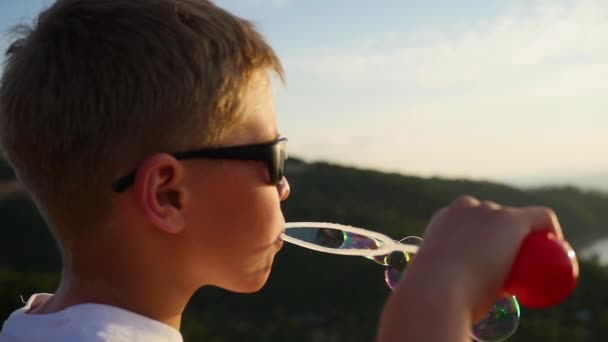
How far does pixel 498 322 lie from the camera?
1.72 meters

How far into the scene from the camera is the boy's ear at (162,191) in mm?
1530

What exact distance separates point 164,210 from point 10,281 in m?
3.48

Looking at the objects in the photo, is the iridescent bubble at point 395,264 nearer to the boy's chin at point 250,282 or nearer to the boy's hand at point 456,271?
the boy's chin at point 250,282

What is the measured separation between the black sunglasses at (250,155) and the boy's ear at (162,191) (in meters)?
0.02

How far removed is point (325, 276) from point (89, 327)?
369cm

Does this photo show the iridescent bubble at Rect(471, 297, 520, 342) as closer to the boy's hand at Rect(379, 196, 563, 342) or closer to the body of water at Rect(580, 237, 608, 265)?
the boy's hand at Rect(379, 196, 563, 342)

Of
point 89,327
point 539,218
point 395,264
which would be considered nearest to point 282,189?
point 395,264

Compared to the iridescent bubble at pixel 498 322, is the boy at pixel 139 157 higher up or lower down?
higher up

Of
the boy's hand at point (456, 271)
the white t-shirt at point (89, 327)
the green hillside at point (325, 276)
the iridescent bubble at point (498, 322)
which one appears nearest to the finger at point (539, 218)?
the boy's hand at point (456, 271)

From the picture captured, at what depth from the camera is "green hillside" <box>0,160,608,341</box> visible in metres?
4.66

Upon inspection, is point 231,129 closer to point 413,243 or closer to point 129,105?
point 129,105

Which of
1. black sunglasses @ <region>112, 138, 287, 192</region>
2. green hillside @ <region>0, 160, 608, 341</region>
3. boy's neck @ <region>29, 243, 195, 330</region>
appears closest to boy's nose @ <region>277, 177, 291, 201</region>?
black sunglasses @ <region>112, 138, 287, 192</region>

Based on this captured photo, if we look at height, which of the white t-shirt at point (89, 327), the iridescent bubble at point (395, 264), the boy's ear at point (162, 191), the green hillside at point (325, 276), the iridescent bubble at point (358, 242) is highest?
the boy's ear at point (162, 191)

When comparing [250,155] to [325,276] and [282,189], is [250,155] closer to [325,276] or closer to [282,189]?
[282,189]
